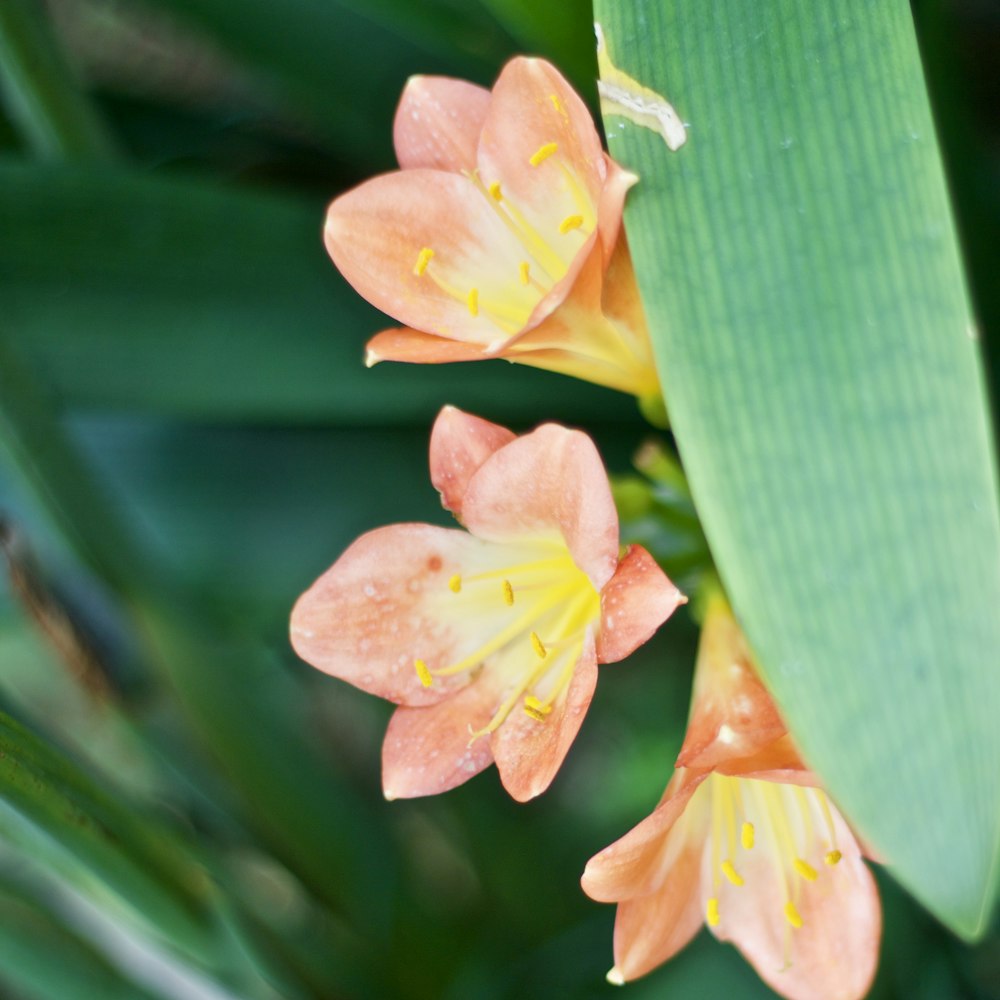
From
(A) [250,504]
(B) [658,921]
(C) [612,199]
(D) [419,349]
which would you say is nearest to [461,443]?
(D) [419,349]

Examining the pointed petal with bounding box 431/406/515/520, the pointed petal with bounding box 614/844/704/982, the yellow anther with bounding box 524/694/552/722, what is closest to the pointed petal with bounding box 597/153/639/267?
the pointed petal with bounding box 431/406/515/520

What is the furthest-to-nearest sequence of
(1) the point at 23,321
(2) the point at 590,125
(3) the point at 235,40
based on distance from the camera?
(3) the point at 235,40
(1) the point at 23,321
(2) the point at 590,125

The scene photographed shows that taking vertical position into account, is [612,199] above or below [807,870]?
above

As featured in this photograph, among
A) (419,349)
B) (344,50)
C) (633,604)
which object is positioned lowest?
(633,604)

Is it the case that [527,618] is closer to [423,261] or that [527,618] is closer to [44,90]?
[423,261]

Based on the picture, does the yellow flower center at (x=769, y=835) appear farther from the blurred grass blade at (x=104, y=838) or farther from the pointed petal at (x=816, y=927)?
the blurred grass blade at (x=104, y=838)

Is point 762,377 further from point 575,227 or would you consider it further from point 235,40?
point 235,40

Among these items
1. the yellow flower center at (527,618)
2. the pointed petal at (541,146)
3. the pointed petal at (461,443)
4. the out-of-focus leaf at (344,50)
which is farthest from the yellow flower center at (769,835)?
the out-of-focus leaf at (344,50)

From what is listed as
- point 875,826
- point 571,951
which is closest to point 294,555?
point 571,951
